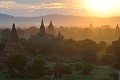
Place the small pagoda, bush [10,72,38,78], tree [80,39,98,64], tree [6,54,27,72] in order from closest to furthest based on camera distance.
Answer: bush [10,72,38,78] < tree [6,54,27,72] < the small pagoda < tree [80,39,98,64]

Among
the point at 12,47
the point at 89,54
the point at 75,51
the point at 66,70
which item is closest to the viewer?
the point at 66,70

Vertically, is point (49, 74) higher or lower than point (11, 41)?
lower

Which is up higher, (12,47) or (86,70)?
(12,47)

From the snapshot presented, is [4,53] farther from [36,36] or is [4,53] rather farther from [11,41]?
[36,36]

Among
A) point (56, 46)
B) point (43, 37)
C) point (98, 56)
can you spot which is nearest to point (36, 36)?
point (43, 37)

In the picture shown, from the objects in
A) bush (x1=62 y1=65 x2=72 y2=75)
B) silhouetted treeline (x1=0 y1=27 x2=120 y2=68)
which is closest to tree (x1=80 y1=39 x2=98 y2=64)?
silhouetted treeline (x1=0 y1=27 x2=120 y2=68)

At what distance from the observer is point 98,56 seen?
73.9 m

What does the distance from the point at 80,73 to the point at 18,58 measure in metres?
9.53

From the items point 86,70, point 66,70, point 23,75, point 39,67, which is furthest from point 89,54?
point 23,75

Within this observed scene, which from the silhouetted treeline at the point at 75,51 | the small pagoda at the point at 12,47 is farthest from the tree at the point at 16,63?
the silhouetted treeline at the point at 75,51

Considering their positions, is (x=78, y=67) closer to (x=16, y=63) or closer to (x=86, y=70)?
(x=86, y=70)

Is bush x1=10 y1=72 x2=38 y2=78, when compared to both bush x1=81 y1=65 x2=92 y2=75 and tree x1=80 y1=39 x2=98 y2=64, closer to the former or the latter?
bush x1=81 y1=65 x2=92 y2=75

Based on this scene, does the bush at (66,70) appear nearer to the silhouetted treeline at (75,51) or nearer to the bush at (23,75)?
the bush at (23,75)

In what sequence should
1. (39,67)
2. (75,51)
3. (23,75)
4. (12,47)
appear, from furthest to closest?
(75,51), (12,47), (39,67), (23,75)
